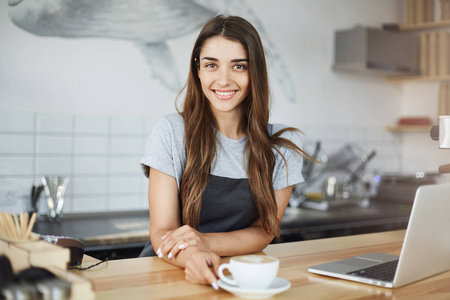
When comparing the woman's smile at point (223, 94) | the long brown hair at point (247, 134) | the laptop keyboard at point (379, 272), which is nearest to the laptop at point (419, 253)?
the laptop keyboard at point (379, 272)

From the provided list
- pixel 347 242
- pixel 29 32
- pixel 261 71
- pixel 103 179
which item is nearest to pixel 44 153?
pixel 103 179

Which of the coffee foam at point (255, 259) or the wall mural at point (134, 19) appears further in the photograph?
the wall mural at point (134, 19)

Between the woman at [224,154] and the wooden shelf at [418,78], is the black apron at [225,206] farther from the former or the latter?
the wooden shelf at [418,78]

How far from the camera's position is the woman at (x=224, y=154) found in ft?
5.49

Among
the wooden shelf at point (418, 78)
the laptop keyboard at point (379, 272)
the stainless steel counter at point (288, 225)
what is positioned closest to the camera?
the laptop keyboard at point (379, 272)

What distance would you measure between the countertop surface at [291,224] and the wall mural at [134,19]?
898 millimetres

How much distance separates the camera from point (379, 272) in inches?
51.3

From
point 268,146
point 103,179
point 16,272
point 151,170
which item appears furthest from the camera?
point 103,179

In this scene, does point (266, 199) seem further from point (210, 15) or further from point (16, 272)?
point (210, 15)

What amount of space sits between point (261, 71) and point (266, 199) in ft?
1.40

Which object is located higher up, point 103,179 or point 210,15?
point 210,15

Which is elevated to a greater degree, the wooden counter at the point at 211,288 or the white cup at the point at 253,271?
the white cup at the point at 253,271

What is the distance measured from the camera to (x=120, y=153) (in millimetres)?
3010

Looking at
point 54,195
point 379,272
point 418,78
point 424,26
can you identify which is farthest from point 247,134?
Result: point 424,26
